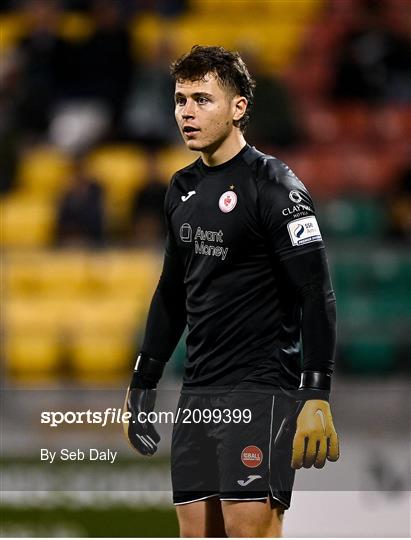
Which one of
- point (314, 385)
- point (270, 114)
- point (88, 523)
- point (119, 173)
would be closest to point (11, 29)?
point (119, 173)

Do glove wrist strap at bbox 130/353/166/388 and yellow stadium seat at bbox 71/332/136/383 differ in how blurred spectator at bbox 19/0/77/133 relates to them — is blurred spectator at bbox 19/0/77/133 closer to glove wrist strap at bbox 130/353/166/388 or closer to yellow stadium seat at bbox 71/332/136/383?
yellow stadium seat at bbox 71/332/136/383

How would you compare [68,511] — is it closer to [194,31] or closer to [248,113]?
[248,113]

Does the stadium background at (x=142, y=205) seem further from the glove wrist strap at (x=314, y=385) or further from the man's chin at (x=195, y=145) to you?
the man's chin at (x=195, y=145)

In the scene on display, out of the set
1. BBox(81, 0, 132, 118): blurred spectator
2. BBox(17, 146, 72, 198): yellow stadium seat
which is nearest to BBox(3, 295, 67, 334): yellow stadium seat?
BBox(17, 146, 72, 198): yellow stadium seat

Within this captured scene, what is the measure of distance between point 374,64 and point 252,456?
20.1ft

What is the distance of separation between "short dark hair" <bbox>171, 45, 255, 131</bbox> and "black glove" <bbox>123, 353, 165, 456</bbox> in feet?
2.46

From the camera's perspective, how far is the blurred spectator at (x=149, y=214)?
22.4ft

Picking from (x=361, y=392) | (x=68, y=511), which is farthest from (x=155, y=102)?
(x=68, y=511)

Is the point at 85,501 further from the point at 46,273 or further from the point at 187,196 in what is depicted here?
the point at 46,273

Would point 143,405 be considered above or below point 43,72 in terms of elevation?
below

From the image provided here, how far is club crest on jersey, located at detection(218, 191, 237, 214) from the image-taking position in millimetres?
2838

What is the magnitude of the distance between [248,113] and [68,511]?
1883 mm

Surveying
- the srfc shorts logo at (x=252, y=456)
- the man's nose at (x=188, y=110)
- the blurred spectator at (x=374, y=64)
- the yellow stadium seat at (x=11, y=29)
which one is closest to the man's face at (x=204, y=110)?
the man's nose at (x=188, y=110)

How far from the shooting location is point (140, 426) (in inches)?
121
